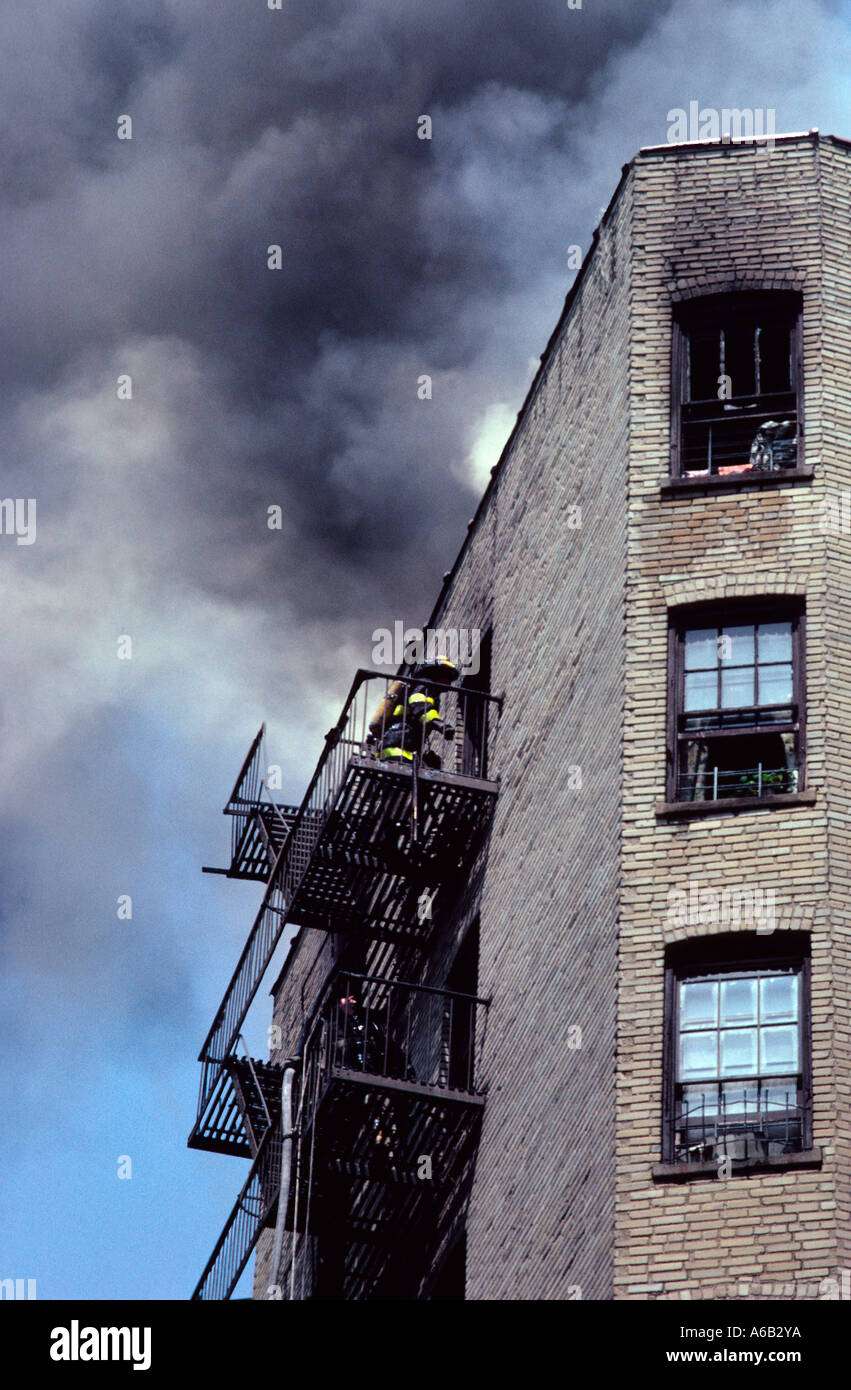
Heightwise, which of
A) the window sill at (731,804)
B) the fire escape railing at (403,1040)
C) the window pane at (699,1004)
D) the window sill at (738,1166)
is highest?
the window sill at (731,804)

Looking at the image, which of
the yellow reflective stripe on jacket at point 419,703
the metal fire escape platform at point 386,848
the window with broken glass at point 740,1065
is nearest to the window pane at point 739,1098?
the window with broken glass at point 740,1065

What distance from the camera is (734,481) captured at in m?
25.6

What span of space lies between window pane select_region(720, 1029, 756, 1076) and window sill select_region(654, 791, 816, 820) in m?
2.03

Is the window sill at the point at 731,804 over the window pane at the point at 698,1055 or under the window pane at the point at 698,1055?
over

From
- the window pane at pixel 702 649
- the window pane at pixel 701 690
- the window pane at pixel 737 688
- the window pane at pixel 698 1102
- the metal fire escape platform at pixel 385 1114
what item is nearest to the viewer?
the window pane at pixel 698 1102

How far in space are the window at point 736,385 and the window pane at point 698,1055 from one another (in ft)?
18.9

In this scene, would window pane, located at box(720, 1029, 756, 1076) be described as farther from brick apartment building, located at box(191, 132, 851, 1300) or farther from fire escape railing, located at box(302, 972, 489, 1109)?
fire escape railing, located at box(302, 972, 489, 1109)

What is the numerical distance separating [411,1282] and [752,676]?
7.41 metres

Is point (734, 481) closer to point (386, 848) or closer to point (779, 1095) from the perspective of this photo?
point (386, 848)

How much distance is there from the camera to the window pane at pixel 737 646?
82.0 ft

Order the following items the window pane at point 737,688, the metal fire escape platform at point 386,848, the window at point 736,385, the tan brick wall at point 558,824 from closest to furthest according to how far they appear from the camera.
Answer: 1. the tan brick wall at point 558,824
2. the window pane at point 737,688
3. the window at point 736,385
4. the metal fire escape platform at point 386,848

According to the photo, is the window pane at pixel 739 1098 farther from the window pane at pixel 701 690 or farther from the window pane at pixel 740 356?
the window pane at pixel 740 356
